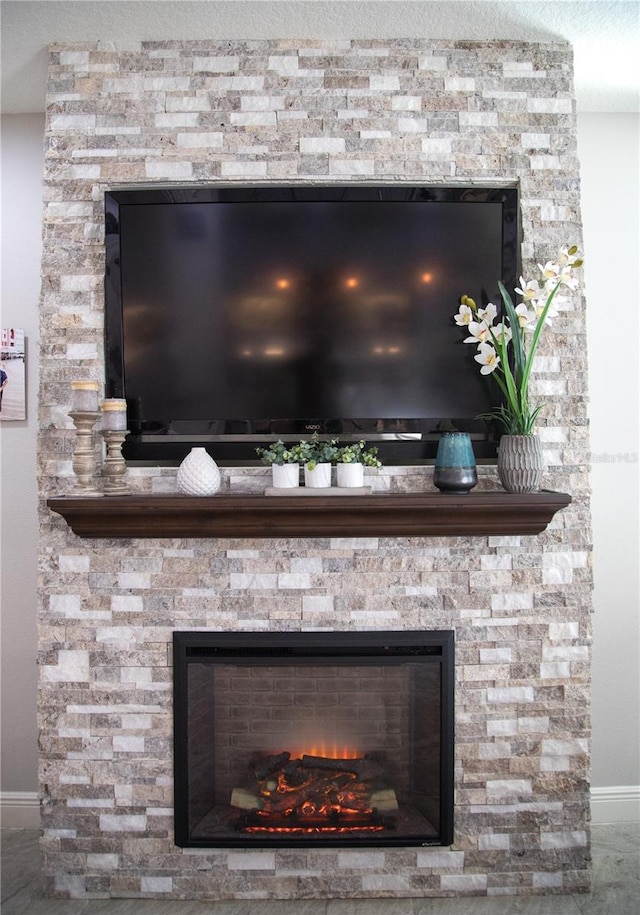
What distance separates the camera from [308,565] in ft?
7.34

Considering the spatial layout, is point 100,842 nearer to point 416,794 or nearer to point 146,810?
point 146,810

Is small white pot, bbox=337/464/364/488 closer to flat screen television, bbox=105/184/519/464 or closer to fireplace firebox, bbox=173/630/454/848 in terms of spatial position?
flat screen television, bbox=105/184/519/464

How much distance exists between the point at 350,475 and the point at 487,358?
2.01 ft

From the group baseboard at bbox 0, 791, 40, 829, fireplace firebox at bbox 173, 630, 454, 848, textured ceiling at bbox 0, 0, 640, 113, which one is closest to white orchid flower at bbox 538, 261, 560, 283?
textured ceiling at bbox 0, 0, 640, 113

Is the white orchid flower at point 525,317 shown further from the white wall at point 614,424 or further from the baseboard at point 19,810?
the baseboard at point 19,810

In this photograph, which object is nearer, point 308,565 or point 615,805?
point 308,565

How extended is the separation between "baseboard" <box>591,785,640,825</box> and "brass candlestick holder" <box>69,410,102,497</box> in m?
2.38

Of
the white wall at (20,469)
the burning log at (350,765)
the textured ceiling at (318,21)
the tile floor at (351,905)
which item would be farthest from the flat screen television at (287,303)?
the tile floor at (351,905)

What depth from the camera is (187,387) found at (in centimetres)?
223

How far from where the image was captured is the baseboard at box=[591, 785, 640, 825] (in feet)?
8.81

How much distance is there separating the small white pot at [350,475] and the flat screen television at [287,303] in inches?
5.6

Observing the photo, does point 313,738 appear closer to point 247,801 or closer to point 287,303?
point 247,801

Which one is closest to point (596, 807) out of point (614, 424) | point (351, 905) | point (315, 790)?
point (351, 905)

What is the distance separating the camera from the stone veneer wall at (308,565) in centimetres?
221
